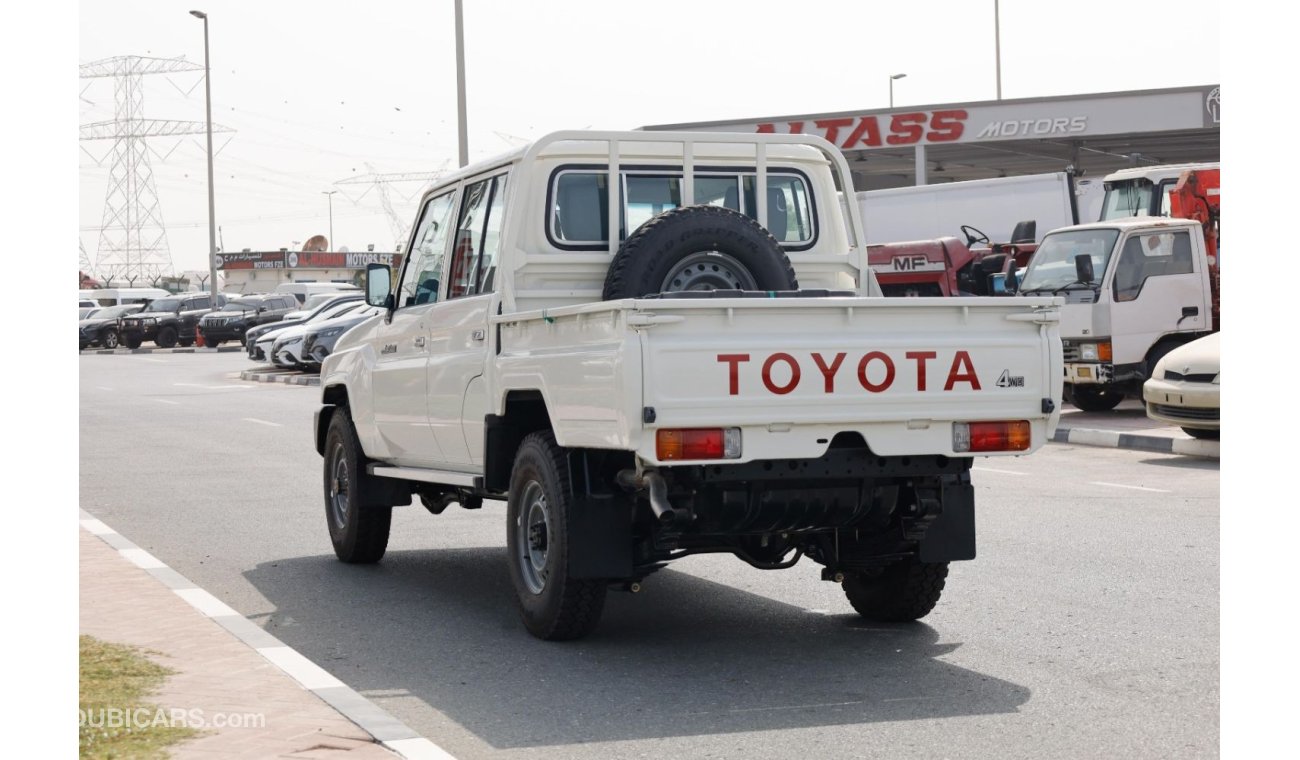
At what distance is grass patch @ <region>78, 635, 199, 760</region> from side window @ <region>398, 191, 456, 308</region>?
302 centimetres

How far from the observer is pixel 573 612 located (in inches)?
296

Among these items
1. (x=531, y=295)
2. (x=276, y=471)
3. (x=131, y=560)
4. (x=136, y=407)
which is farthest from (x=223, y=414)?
(x=531, y=295)

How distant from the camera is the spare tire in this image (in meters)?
7.96

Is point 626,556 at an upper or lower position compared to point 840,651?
upper

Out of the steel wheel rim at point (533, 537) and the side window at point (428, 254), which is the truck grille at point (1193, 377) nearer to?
the side window at point (428, 254)

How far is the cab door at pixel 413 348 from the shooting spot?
9.29m

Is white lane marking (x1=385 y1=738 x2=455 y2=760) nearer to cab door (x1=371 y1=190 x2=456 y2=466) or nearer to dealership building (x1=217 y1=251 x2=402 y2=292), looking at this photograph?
cab door (x1=371 y1=190 x2=456 y2=466)

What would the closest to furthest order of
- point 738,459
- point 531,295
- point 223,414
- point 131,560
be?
point 738,459 < point 531,295 < point 131,560 < point 223,414

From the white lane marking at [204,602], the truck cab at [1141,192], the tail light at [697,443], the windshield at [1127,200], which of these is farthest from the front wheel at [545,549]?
the windshield at [1127,200]

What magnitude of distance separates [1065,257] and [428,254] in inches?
497

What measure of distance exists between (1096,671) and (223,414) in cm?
1931

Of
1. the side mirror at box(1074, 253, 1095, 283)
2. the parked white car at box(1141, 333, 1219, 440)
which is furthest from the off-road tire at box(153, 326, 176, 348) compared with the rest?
the parked white car at box(1141, 333, 1219, 440)

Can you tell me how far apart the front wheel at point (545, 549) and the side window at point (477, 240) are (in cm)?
130

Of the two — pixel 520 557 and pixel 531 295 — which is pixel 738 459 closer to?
pixel 520 557
